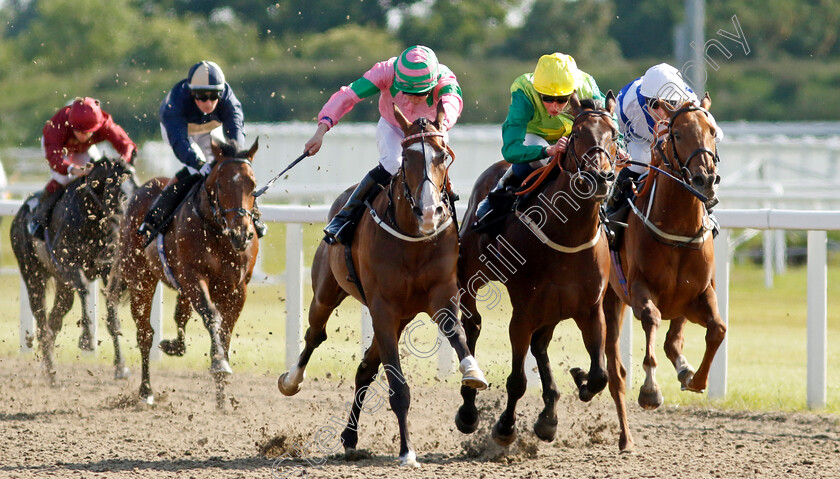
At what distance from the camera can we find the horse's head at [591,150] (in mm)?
5059

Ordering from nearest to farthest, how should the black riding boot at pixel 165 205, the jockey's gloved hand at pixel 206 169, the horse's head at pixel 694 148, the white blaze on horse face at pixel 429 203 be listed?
1. the white blaze on horse face at pixel 429 203
2. the horse's head at pixel 694 148
3. the jockey's gloved hand at pixel 206 169
4. the black riding boot at pixel 165 205

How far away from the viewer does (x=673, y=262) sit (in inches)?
229

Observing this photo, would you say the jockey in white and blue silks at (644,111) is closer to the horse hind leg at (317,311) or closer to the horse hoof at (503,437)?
the horse hoof at (503,437)

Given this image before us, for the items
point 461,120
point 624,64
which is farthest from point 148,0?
point 624,64

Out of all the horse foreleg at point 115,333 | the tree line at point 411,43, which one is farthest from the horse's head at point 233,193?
the tree line at point 411,43

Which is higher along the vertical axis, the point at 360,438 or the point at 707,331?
the point at 707,331

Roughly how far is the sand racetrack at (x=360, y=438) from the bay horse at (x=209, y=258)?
39 centimetres

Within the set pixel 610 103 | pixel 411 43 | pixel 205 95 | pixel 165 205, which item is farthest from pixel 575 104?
pixel 411 43

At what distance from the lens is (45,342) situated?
26.6 feet

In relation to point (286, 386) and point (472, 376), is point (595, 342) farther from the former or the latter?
point (286, 386)

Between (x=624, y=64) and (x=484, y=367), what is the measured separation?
25507 mm

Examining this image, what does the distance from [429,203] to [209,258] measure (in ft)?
8.40

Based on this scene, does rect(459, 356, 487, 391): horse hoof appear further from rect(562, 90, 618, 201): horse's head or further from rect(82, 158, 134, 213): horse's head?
rect(82, 158, 134, 213): horse's head

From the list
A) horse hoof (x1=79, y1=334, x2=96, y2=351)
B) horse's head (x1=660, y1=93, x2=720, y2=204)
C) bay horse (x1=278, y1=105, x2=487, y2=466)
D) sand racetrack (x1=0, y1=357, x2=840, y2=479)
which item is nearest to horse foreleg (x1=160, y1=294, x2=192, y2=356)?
sand racetrack (x1=0, y1=357, x2=840, y2=479)
